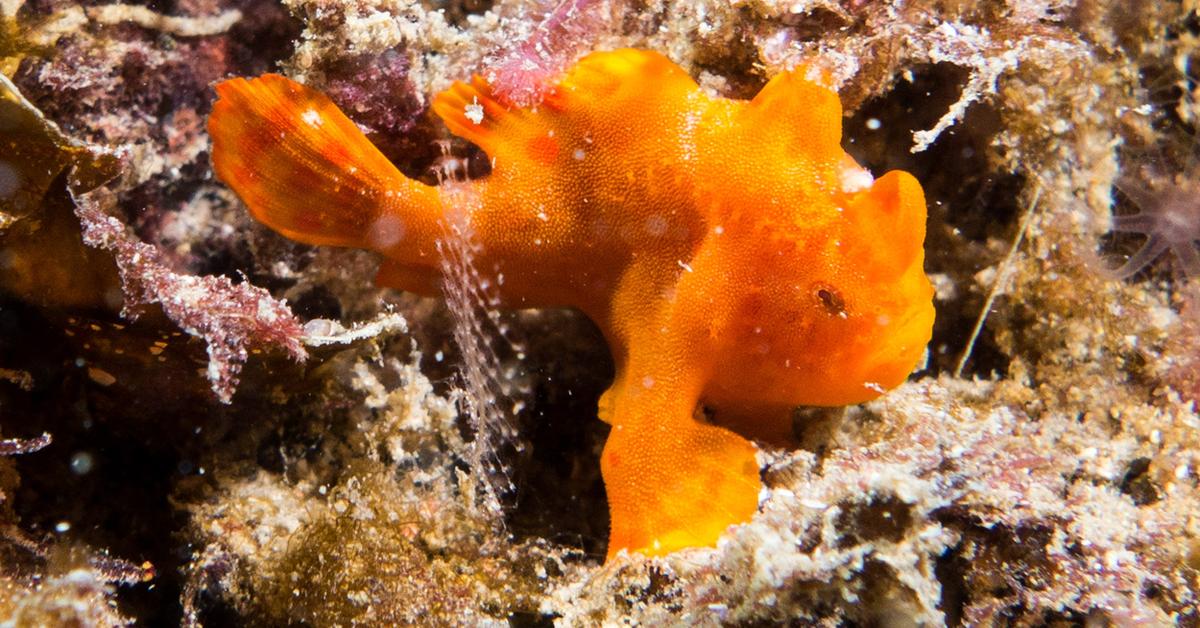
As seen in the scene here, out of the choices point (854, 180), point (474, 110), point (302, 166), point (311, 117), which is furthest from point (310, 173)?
point (854, 180)

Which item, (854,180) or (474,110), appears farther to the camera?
(474,110)

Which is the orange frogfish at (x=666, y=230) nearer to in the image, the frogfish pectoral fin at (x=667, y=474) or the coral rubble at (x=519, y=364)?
the frogfish pectoral fin at (x=667, y=474)

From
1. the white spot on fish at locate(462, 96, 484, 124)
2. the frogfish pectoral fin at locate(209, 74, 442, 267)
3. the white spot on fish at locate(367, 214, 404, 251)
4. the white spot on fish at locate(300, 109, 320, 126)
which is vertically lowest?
the white spot on fish at locate(367, 214, 404, 251)

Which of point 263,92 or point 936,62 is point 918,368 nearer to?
point 936,62

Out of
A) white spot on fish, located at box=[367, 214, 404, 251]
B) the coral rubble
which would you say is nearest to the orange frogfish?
white spot on fish, located at box=[367, 214, 404, 251]

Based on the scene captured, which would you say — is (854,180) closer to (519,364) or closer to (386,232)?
(519,364)

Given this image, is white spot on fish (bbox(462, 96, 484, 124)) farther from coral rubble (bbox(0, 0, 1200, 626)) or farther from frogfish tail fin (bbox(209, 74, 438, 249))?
frogfish tail fin (bbox(209, 74, 438, 249))

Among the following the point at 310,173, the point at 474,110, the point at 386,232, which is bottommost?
the point at 386,232
